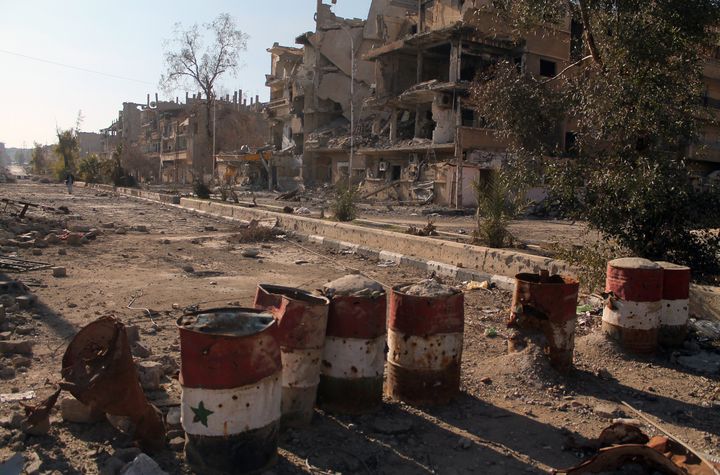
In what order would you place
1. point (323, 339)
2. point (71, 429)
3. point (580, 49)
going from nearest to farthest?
point (71, 429) < point (323, 339) < point (580, 49)

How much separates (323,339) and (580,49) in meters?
9.79

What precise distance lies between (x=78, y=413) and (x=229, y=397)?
118cm

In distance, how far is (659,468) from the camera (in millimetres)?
3188

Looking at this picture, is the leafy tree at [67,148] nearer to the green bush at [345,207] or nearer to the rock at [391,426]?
the green bush at [345,207]

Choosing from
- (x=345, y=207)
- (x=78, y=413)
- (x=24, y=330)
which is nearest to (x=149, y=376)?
(x=78, y=413)

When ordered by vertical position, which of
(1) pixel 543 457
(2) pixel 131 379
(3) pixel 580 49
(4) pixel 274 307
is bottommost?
(1) pixel 543 457

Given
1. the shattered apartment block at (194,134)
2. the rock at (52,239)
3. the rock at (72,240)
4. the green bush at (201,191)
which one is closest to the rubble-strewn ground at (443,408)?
the rock at (72,240)

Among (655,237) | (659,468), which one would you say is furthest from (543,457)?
(655,237)

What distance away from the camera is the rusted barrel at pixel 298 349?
3.62 metres

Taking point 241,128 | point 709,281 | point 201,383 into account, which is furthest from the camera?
point 241,128

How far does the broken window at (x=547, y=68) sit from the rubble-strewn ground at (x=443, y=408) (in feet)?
93.5

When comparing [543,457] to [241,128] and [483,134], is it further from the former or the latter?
[241,128]

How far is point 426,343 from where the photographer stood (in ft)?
13.4

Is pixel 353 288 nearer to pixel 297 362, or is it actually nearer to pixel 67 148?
pixel 297 362
